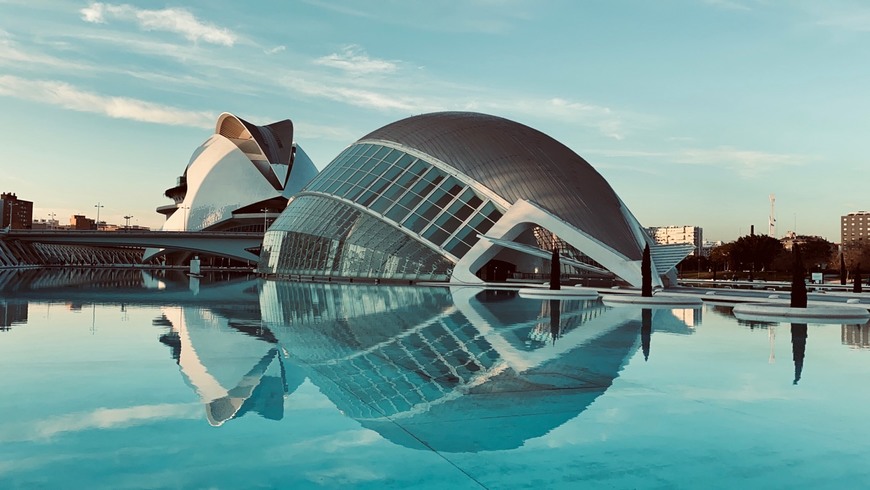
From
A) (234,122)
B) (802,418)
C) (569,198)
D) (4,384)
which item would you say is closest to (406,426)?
(802,418)

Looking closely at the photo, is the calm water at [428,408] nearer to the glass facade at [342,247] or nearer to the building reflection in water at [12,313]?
the building reflection in water at [12,313]

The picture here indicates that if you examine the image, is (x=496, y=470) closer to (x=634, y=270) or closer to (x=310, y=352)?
(x=310, y=352)

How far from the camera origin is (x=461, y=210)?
37.8 meters

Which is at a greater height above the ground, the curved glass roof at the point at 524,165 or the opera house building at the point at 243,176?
the opera house building at the point at 243,176

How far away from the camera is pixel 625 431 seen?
21.2ft

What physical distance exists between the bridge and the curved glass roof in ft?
131

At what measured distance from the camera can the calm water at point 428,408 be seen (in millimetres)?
5277

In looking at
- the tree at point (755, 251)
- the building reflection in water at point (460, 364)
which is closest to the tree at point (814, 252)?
the tree at point (755, 251)

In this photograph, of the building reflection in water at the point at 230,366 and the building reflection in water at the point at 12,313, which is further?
the building reflection in water at the point at 12,313

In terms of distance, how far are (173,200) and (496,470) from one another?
362 ft

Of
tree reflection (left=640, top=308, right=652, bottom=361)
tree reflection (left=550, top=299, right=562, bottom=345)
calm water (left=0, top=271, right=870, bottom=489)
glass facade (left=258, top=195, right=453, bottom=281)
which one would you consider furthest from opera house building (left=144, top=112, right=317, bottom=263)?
calm water (left=0, top=271, right=870, bottom=489)

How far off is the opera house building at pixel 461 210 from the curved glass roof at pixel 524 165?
0.21 ft

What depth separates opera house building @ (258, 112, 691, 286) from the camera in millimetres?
34438

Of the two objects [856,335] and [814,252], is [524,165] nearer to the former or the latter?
[856,335]
